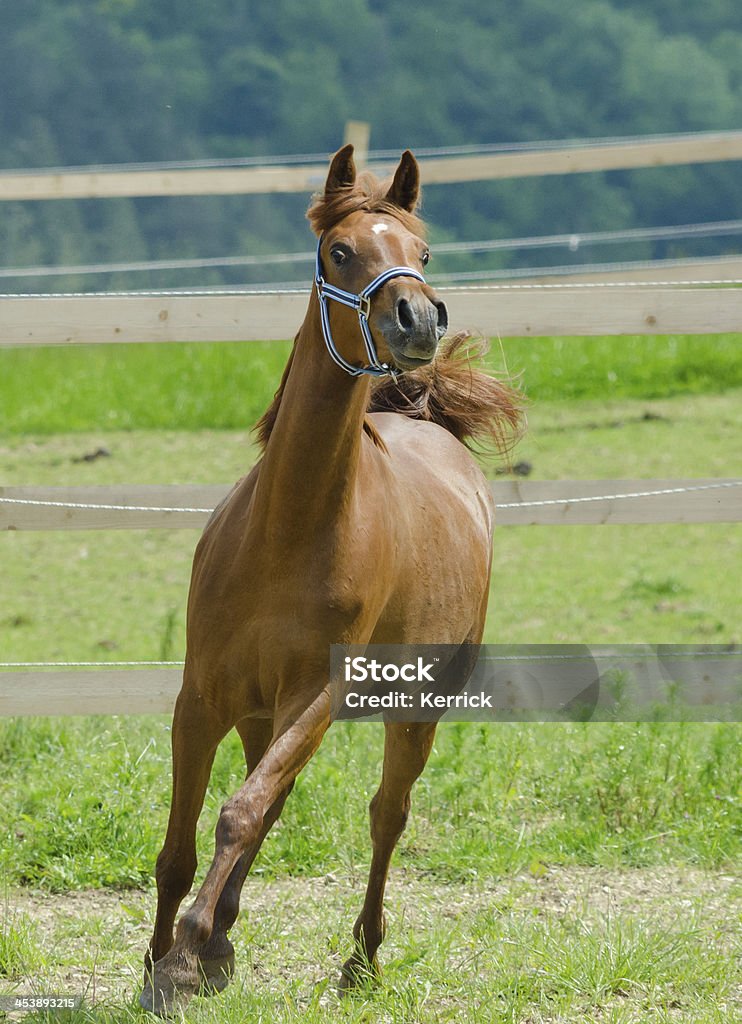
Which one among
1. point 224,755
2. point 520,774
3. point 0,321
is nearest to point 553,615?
point 520,774

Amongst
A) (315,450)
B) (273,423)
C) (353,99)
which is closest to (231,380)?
(273,423)

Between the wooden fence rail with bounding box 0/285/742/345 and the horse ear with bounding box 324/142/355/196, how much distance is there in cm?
152

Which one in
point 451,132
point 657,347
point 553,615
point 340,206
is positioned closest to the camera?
point 340,206

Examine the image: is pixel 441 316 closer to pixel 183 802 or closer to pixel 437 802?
pixel 183 802

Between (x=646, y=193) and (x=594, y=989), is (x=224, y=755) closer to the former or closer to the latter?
(x=594, y=989)

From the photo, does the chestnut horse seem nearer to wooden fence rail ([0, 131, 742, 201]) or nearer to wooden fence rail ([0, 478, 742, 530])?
wooden fence rail ([0, 478, 742, 530])

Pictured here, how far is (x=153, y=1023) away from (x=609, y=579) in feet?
19.0

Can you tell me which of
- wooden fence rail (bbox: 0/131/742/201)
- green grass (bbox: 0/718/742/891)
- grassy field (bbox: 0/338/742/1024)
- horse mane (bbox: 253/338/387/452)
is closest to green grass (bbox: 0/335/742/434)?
wooden fence rail (bbox: 0/131/742/201)

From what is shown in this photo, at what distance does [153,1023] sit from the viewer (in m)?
3.05

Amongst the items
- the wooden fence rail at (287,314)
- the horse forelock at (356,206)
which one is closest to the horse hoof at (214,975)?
the horse forelock at (356,206)

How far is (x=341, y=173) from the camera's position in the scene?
338 centimetres

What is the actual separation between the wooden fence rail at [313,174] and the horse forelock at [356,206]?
6988mm

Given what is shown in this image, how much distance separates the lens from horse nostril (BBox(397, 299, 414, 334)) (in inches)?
115

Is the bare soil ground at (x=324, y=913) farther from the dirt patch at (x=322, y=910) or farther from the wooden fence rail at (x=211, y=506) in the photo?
the wooden fence rail at (x=211, y=506)
